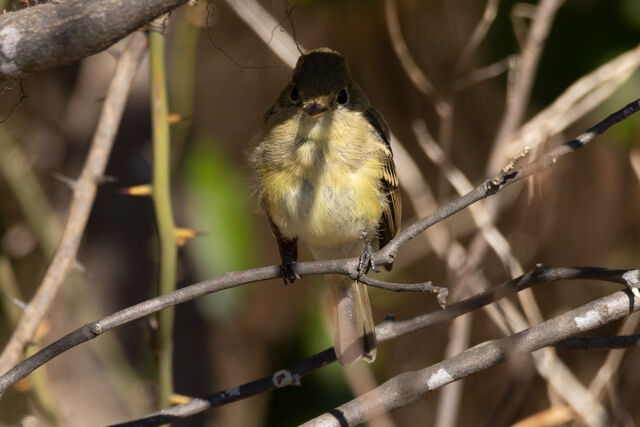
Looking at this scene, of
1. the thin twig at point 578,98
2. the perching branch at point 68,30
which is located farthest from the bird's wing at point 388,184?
the perching branch at point 68,30

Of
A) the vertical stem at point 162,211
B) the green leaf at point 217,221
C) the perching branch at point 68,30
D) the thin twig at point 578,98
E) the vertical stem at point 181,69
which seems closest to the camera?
the perching branch at point 68,30

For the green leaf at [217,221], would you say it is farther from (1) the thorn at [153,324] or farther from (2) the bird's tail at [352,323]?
(1) the thorn at [153,324]

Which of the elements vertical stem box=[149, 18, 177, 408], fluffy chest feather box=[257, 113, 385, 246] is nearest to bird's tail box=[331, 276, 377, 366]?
fluffy chest feather box=[257, 113, 385, 246]

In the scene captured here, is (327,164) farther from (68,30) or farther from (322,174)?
(68,30)

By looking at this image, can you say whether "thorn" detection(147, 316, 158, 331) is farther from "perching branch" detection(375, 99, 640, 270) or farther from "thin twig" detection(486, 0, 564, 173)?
"thin twig" detection(486, 0, 564, 173)

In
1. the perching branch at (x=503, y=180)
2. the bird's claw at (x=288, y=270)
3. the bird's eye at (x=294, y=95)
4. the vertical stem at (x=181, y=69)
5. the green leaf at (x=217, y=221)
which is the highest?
the vertical stem at (x=181, y=69)

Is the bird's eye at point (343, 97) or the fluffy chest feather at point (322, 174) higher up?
the bird's eye at point (343, 97)

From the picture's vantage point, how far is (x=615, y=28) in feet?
9.45

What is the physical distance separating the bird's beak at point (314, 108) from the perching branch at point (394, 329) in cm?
63

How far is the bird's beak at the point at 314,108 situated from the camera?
7.36 ft

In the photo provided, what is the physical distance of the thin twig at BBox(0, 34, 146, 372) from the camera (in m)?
2.15

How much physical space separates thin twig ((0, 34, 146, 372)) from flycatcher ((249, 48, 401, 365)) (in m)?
0.44

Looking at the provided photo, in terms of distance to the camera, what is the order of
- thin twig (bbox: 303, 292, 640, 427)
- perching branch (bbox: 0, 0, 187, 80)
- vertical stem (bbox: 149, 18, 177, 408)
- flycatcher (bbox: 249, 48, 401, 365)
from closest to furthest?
perching branch (bbox: 0, 0, 187, 80) < thin twig (bbox: 303, 292, 640, 427) < vertical stem (bbox: 149, 18, 177, 408) < flycatcher (bbox: 249, 48, 401, 365)

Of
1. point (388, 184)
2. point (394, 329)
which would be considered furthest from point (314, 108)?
point (394, 329)
